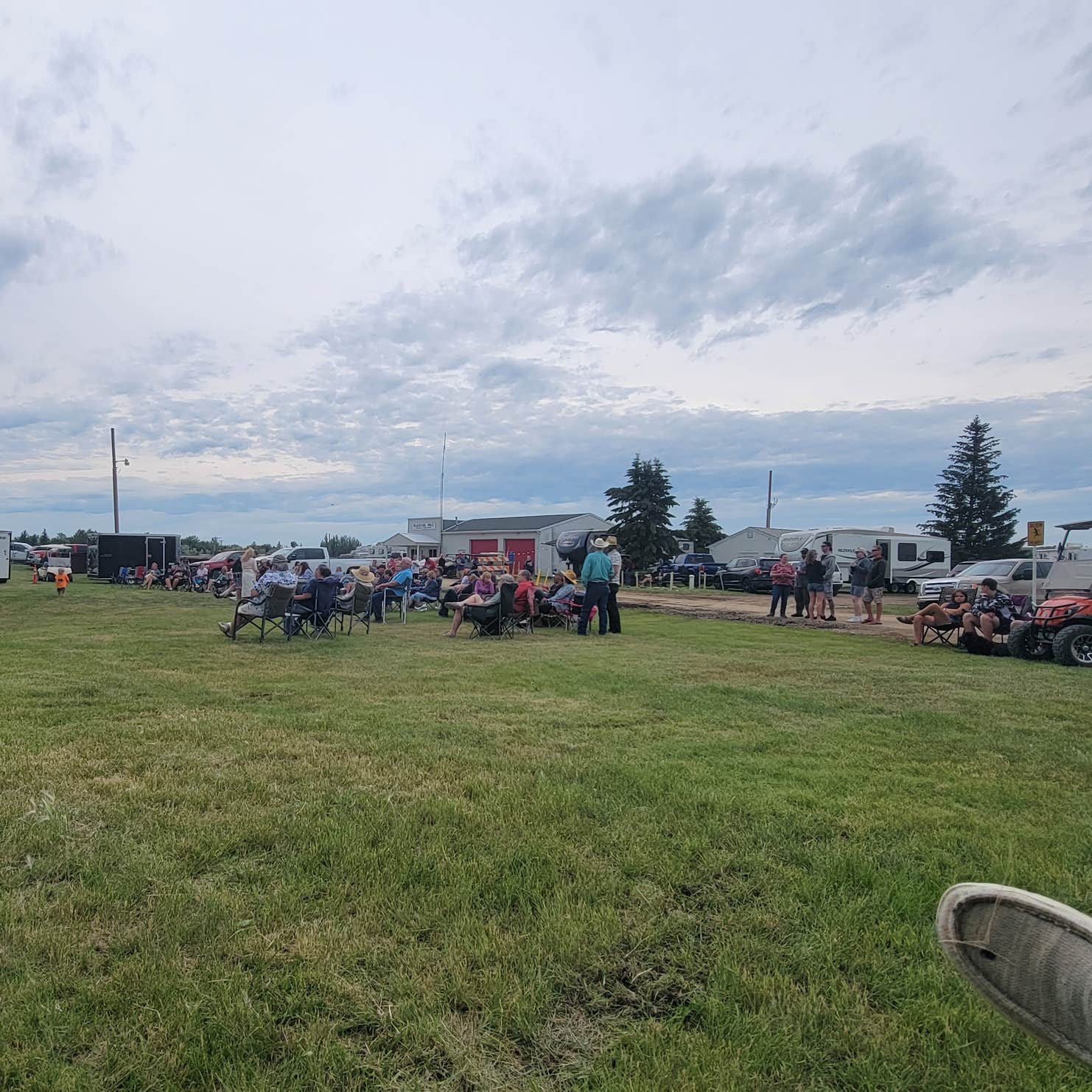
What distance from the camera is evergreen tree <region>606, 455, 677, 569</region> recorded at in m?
45.0

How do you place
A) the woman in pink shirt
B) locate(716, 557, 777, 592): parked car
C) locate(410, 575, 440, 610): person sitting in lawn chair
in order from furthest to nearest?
locate(716, 557, 777, 592): parked car, locate(410, 575, 440, 610): person sitting in lawn chair, the woman in pink shirt

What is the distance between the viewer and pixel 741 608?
65.2 ft

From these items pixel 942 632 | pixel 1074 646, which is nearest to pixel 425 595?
pixel 942 632

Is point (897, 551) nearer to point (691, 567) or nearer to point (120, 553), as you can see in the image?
point (691, 567)

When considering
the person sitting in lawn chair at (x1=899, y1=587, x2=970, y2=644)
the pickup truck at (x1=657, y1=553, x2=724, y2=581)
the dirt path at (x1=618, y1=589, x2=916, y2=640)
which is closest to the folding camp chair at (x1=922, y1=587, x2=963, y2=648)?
the person sitting in lawn chair at (x1=899, y1=587, x2=970, y2=644)

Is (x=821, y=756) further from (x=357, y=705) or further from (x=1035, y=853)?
(x=357, y=705)

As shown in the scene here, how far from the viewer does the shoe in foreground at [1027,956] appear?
1.49 meters

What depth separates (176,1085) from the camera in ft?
5.71

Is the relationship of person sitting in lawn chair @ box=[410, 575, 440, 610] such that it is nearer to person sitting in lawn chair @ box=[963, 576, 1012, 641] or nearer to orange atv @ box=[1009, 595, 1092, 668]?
person sitting in lawn chair @ box=[963, 576, 1012, 641]

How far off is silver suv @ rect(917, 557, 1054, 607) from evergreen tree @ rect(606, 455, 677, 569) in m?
23.6

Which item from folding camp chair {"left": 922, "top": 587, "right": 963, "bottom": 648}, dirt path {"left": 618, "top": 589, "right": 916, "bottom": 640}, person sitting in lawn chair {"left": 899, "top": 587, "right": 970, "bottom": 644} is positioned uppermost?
person sitting in lawn chair {"left": 899, "top": 587, "right": 970, "bottom": 644}

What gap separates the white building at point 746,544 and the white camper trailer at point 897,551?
56.1 feet

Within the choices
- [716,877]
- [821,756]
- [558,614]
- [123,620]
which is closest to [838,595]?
[558,614]

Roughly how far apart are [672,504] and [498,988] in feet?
146
